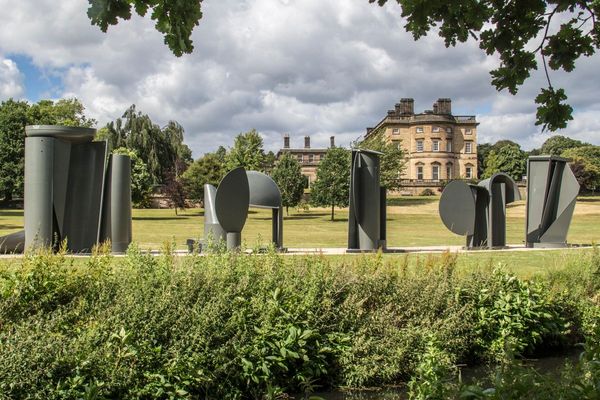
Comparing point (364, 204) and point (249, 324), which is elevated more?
point (364, 204)

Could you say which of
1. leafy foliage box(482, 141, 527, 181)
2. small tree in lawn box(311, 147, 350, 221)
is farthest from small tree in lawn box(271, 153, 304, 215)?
leafy foliage box(482, 141, 527, 181)

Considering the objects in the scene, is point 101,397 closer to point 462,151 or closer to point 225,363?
point 225,363

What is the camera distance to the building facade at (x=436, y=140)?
80.4 metres

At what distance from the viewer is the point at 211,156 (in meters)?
53.4

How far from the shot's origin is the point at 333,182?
42.3 metres

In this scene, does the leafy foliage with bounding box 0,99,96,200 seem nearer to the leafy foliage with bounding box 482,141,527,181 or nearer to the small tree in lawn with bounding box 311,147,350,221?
the small tree in lawn with bounding box 311,147,350,221

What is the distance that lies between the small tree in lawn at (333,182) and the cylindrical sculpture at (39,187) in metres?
27.6

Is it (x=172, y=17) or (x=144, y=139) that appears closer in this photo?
(x=172, y=17)

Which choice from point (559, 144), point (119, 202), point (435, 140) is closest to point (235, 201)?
point (119, 202)

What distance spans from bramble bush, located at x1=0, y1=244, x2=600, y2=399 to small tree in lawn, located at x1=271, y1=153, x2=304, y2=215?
3354 cm

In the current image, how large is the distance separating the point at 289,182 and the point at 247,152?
1093 cm

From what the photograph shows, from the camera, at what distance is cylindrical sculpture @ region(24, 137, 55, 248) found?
15438 mm

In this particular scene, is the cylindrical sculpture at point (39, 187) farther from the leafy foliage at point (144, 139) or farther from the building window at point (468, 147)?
the building window at point (468, 147)

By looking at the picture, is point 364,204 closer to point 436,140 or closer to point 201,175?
point 201,175
